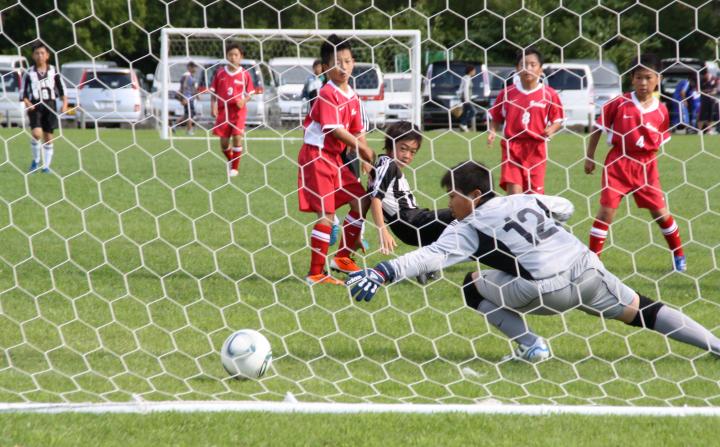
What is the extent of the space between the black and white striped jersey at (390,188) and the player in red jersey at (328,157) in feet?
0.33

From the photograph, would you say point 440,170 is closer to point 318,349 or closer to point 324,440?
point 318,349

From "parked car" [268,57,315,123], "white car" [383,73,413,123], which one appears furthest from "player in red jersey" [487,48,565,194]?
"parked car" [268,57,315,123]

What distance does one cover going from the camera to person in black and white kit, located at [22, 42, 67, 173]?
9219 millimetres

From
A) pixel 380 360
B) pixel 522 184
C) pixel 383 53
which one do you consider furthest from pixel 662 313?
pixel 383 53

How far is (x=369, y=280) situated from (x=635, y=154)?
3.06 m

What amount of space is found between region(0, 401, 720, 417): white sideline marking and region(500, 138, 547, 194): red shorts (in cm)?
318

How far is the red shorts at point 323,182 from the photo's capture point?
5598 mm

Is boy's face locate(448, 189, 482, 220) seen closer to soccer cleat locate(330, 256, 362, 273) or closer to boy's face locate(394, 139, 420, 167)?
boy's face locate(394, 139, 420, 167)

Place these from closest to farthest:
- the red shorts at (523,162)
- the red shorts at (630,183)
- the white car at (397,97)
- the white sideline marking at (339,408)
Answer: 1. the white sideline marking at (339,408)
2. the red shorts at (630,183)
3. the red shorts at (523,162)
4. the white car at (397,97)

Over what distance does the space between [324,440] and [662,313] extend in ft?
5.21

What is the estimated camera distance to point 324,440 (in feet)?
10.0

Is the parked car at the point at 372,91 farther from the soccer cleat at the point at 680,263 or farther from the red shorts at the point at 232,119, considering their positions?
the soccer cleat at the point at 680,263

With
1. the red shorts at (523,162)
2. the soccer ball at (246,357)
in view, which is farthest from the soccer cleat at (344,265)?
the soccer ball at (246,357)

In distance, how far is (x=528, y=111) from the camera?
6883 mm
